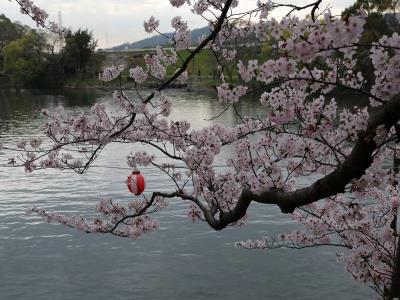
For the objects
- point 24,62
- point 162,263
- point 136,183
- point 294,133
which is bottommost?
point 162,263

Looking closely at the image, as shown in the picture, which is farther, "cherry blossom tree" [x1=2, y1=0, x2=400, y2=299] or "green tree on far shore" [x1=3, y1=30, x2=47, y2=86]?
"green tree on far shore" [x1=3, y1=30, x2=47, y2=86]

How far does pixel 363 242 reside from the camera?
899 centimetres

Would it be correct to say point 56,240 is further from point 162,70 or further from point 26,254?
point 162,70

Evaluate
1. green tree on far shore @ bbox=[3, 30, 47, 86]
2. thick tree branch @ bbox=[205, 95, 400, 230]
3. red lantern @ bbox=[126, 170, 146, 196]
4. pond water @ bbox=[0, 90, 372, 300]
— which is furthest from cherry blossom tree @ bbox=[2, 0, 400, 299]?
green tree on far shore @ bbox=[3, 30, 47, 86]

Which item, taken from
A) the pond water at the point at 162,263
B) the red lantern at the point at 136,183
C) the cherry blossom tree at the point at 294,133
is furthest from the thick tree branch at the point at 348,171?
the pond water at the point at 162,263

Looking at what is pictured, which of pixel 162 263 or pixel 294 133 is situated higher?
pixel 294 133

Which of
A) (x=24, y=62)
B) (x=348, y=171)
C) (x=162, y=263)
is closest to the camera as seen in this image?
(x=348, y=171)

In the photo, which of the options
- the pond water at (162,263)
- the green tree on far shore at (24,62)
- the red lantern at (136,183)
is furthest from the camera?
the green tree on far shore at (24,62)

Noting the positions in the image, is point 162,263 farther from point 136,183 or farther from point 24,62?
point 24,62

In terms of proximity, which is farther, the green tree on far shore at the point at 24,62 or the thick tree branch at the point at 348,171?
the green tree on far shore at the point at 24,62

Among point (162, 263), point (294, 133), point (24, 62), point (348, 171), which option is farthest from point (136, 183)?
point (24, 62)

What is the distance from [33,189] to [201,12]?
62.4ft

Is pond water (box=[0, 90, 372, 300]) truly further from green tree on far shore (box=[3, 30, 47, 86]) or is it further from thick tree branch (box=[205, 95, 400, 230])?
green tree on far shore (box=[3, 30, 47, 86])

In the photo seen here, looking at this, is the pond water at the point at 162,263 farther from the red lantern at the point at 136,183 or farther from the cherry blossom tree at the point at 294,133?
the red lantern at the point at 136,183
